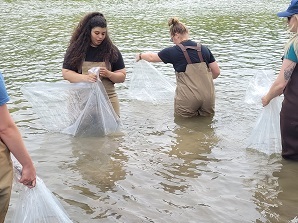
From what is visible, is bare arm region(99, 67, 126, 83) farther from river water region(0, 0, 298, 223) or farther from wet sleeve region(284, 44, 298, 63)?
wet sleeve region(284, 44, 298, 63)

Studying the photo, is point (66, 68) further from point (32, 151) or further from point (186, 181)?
point (186, 181)

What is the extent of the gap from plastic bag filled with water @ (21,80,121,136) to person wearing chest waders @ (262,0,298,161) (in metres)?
2.51

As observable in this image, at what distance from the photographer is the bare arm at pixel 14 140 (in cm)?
330

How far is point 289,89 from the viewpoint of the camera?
5805 mm

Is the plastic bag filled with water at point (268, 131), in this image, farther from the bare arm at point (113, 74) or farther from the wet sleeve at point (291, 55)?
the bare arm at point (113, 74)

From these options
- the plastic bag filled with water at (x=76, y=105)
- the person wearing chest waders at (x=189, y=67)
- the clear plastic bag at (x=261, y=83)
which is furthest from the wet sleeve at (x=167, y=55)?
the clear plastic bag at (x=261, y=83)

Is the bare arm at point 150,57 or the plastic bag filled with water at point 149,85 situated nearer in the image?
the bare arm at point 150,57

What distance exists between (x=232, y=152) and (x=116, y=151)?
5.88 ft

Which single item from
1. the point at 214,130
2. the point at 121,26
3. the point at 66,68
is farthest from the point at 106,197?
the point at 121,26

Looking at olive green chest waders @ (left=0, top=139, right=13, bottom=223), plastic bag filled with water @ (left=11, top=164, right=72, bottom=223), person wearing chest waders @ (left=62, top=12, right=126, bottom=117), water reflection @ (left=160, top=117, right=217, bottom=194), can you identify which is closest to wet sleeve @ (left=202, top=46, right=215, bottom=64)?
water reflection @ (left=160, top=117, right=217, bottom=194)

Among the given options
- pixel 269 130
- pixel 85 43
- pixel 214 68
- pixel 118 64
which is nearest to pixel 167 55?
pixel 214 68

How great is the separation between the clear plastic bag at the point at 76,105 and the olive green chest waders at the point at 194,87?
1436 millimetres

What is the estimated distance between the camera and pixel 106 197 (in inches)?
212

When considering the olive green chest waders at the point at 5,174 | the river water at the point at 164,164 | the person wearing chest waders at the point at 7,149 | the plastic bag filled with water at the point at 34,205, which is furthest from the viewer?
the river water at the point at 164,164
